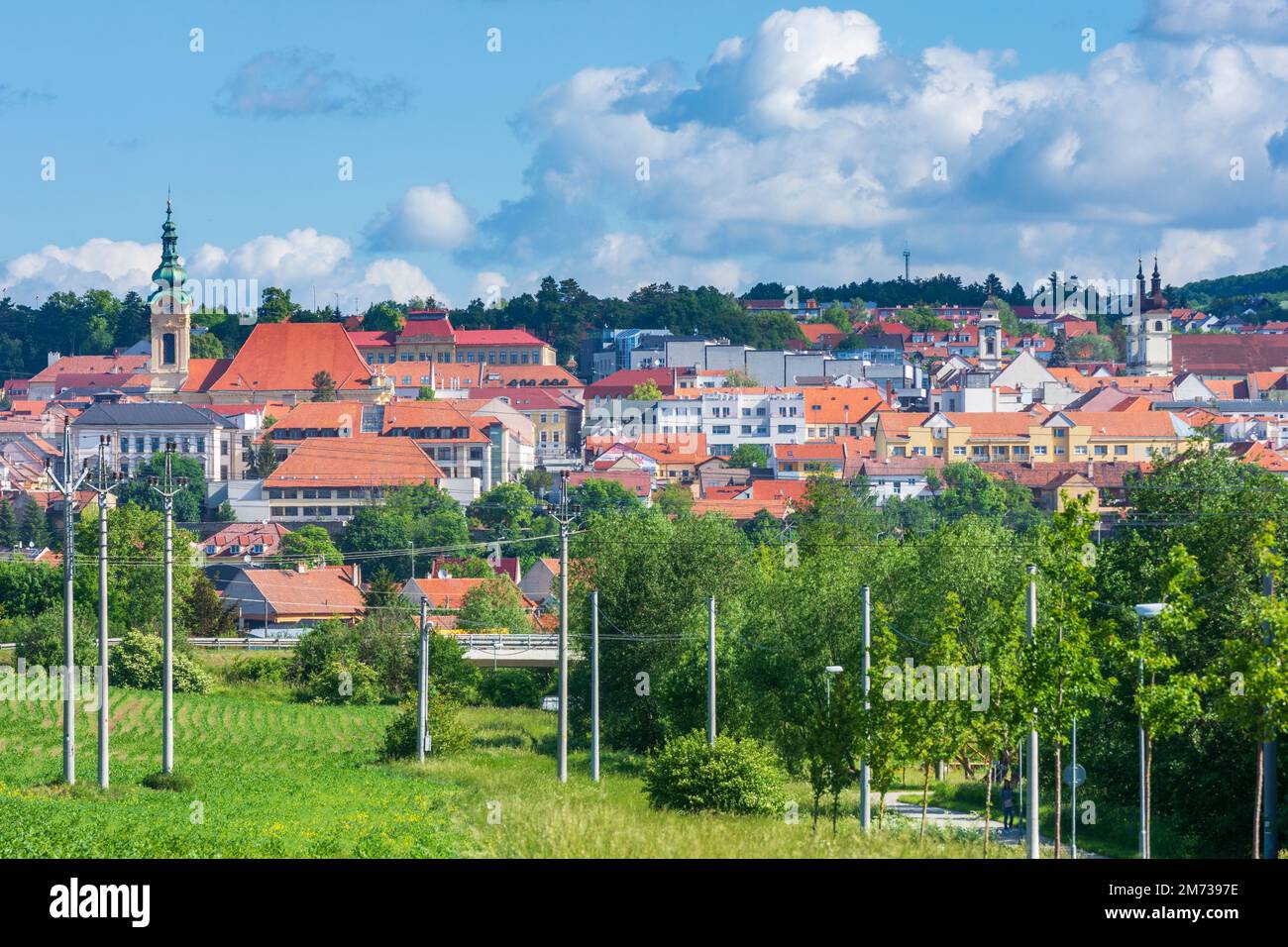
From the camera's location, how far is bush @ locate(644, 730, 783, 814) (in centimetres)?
2545

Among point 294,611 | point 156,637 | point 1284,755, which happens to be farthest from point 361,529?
point 1284,755

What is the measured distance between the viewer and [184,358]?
631ft

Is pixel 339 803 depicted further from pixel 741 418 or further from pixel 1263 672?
pixel 741 418

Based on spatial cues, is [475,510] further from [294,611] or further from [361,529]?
[294,611]

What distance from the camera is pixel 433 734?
3697 centimetres

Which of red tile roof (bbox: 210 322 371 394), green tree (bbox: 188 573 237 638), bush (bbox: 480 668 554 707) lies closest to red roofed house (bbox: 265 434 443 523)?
red tile roof (bbox: 210 322 371 394)

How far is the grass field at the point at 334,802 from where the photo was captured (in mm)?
17000

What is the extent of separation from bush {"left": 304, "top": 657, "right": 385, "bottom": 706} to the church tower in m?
138

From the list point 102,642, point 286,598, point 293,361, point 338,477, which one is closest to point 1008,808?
point 102,642

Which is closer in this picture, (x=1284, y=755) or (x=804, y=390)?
(x=1284, y=755)

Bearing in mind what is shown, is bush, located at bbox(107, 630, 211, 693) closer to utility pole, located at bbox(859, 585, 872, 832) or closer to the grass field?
the grass field

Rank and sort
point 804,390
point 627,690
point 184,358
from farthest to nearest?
point 184,358, point 804,390, point 627,690

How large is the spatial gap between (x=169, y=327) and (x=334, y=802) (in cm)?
17265
